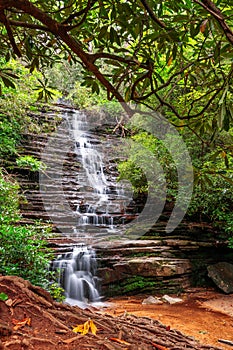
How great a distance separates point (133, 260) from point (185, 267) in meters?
1.23

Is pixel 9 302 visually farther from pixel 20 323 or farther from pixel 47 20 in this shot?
pixel 47 20

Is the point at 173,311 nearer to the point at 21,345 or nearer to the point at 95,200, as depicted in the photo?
the point at 21,345

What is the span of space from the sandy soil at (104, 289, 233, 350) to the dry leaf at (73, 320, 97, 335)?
250 centimetres

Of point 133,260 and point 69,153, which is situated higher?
point 69,153

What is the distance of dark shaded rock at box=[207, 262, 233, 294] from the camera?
254 inches

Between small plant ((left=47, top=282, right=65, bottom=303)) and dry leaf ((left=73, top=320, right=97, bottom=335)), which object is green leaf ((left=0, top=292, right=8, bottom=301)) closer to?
dry leaf ((left=73, top=320, right=97, bottom=335))

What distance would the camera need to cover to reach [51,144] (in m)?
11.9

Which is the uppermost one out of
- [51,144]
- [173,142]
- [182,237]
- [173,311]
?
[51,144]

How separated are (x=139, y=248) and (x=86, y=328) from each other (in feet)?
16.8

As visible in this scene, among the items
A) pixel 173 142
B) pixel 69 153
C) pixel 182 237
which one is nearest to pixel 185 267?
pixel 182 237

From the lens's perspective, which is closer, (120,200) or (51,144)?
(120,200)

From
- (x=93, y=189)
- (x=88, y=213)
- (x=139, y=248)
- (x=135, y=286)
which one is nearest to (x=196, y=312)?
(x=135, y=286)

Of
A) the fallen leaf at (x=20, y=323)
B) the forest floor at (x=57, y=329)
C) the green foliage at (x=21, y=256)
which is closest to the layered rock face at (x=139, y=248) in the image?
the green foliage at (x=21, y=256)

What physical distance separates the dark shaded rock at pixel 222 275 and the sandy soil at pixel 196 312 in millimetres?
179
